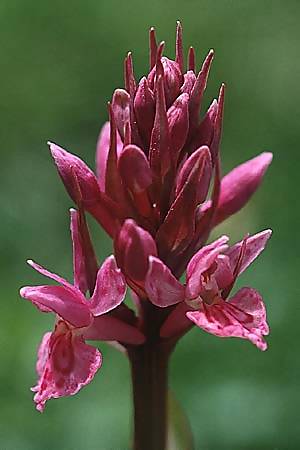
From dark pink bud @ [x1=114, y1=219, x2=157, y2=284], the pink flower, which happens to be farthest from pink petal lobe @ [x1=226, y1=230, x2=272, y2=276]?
dark pink bud @ [x1=114, y1=219, x2=157, y2=284]

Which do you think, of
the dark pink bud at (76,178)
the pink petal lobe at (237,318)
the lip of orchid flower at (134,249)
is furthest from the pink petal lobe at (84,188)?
the pink petal lobe at (237,318)

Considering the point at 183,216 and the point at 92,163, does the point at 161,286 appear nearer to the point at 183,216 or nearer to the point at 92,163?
the point at 183,216

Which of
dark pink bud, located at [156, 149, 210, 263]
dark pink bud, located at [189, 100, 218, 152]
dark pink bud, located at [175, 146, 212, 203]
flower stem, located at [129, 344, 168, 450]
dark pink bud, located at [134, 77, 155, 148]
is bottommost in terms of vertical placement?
flower stem, located at [129, 344, 168, 450]

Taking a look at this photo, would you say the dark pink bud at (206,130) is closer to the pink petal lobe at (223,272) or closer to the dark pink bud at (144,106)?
the dark pink bud at (144,106)

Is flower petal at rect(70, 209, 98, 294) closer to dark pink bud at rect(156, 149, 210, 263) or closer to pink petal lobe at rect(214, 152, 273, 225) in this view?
dark pink bud at rect(156, 149, 210, 263)

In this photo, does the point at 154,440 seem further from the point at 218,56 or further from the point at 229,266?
the point at 218,56
